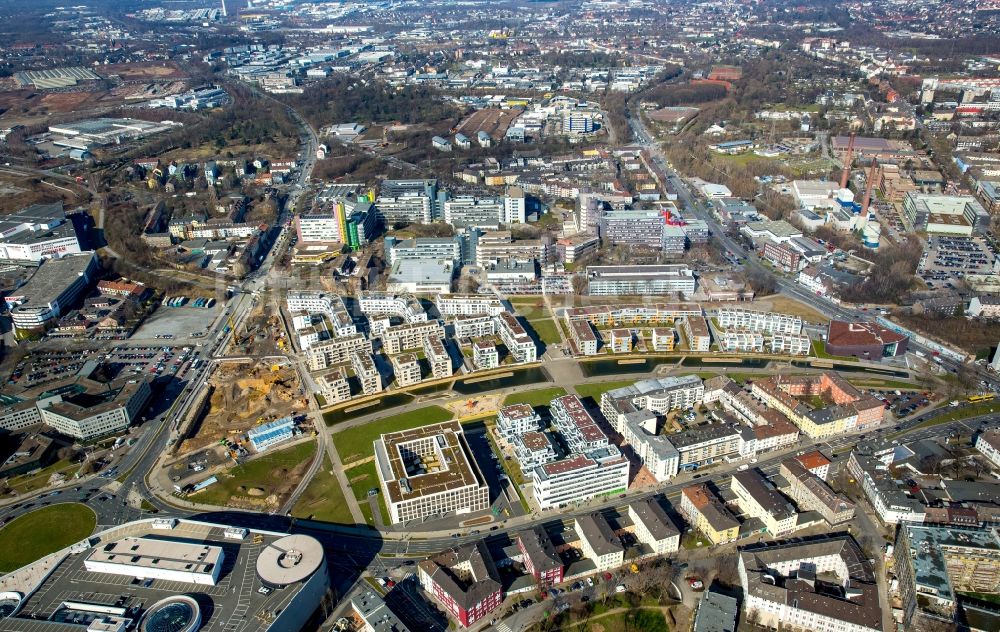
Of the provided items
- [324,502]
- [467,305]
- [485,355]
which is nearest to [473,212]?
[467,305]

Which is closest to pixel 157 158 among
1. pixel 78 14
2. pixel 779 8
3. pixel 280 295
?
pixel 280 295

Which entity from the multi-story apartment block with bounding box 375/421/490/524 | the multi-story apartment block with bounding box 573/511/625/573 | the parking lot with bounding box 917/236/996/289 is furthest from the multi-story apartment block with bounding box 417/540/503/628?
the parking lot with bounding box 917/236/996/289

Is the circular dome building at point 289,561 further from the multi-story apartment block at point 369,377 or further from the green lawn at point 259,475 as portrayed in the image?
the multi-story apartment block at point 369,377

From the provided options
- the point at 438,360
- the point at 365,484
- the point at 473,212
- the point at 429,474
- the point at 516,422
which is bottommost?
the point at 365,484

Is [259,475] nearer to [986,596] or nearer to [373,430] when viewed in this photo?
[373,430]

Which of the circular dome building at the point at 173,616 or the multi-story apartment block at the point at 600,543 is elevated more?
the circular dome building at the point at 173,616

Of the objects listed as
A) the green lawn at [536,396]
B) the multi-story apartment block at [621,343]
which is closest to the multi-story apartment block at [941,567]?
the green lawn at [536,396]

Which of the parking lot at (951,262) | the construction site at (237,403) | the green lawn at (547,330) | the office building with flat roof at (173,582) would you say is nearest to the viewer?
the office building with flat roof at (173,582)
